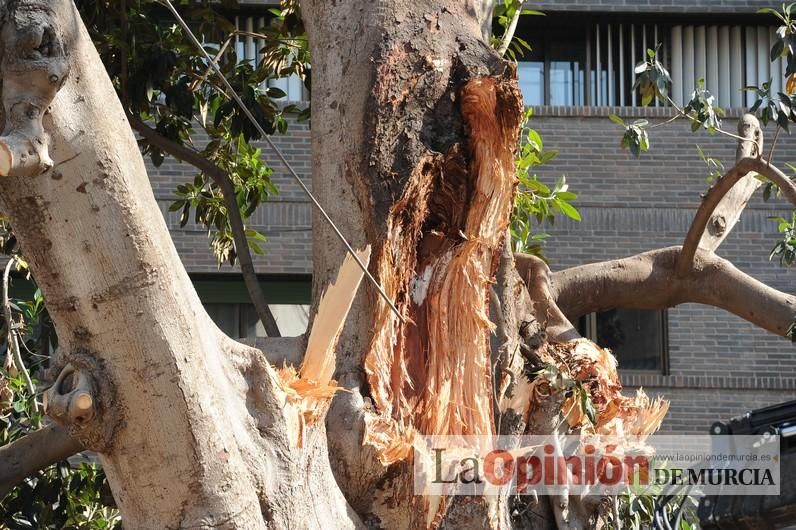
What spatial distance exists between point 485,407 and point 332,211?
→ 2.71 feet

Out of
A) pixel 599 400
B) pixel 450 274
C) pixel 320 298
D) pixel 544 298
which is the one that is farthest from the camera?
pixel 544 298

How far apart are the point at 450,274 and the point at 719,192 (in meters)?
2.33

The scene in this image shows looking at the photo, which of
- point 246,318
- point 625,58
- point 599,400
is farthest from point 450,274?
point 625,58

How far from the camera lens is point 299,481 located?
316 centimetres

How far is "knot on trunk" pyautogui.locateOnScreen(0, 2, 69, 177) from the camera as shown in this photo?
8.15 ft

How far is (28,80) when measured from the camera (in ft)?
8.18

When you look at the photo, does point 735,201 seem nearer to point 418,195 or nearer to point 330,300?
point 418,195

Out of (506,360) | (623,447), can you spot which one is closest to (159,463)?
(506,360)

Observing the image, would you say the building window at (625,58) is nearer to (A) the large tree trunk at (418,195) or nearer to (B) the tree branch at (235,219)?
(B) the tree branch at (235,219)

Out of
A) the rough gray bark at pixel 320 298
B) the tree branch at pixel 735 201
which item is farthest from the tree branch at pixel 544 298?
the tree branch at pixel 735 201

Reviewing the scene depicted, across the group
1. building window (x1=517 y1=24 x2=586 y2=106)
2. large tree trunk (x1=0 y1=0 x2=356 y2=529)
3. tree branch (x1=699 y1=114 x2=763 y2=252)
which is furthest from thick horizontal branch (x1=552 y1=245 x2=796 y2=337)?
building window (x1=517 y1=24 x2=586 y2=106)

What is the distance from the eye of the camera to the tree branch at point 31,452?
4.79 meters

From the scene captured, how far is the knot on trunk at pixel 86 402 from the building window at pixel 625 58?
10.2 metres

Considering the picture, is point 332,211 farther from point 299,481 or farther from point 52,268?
point 52,268
